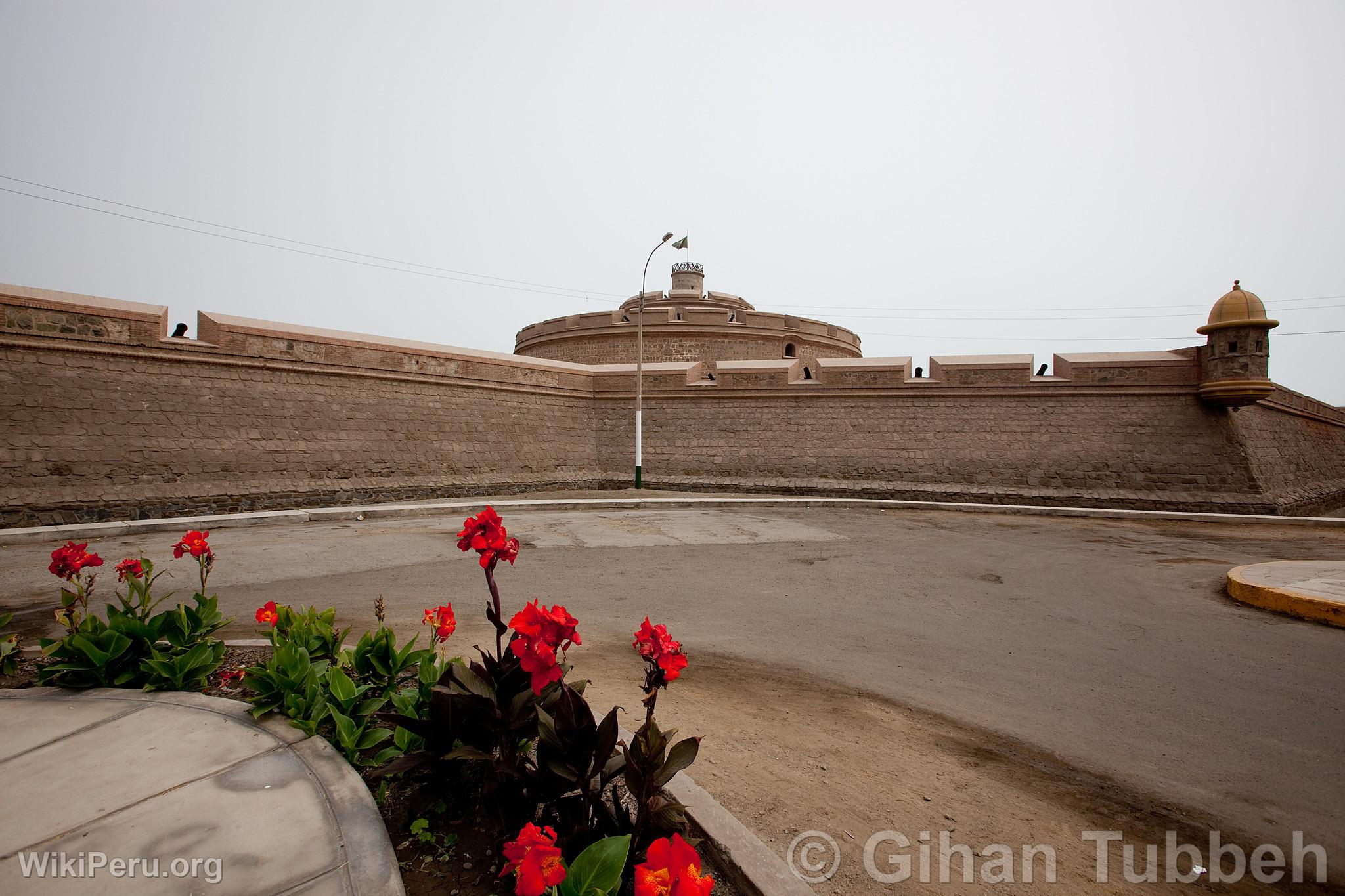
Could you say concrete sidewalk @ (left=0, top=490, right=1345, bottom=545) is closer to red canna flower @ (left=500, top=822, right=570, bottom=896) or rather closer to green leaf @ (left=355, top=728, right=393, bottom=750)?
green leaf @ (left=355, top=728, right=393, bottom=750)

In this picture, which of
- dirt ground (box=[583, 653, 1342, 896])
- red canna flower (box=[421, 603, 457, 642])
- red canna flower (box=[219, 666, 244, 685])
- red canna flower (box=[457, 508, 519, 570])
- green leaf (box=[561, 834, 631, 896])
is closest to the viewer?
green leaf (box=[561, 834, 631, 896])

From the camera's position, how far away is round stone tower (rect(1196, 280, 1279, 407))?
13250mm

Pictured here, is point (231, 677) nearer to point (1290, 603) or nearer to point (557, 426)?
point (1290, 603)

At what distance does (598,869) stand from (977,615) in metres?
5.11

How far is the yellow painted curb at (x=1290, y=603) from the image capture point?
5.39 meters

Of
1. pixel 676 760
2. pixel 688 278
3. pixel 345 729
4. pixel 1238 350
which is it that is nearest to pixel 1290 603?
pixel 676 760

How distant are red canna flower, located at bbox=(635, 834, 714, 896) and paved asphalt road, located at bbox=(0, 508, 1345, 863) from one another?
261 centimetres

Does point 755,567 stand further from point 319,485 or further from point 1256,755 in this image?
point 319,485

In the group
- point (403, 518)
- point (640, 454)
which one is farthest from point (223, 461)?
point (640, 454)

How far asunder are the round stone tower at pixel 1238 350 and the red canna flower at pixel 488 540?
17.2 metres

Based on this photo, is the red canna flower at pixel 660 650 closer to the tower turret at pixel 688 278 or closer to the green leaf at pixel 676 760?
the green leaf at pixel 676 760

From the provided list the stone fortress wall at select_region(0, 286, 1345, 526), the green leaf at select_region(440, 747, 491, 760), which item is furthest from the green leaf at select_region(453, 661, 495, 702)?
the stone fortress wall at select_region(0, 286, 1345, 526)

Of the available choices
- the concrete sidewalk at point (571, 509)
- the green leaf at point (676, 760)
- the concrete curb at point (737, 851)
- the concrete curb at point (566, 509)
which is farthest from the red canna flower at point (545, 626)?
the concrete curb at point (566, 509)

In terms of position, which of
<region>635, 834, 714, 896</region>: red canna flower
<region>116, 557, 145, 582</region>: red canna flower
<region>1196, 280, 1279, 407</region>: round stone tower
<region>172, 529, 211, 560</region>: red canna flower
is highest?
<region>1196, 280, 1279, 407</region>: round stone tower
